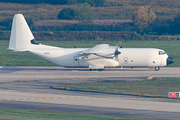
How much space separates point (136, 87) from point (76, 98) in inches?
309

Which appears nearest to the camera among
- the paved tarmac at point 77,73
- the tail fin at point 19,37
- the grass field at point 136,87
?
the grass field at point 136,87

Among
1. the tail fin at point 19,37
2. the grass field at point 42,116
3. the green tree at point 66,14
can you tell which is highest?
the green tree at point 66,14

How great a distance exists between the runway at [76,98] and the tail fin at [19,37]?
427cm

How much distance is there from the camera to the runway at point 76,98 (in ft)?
67.4

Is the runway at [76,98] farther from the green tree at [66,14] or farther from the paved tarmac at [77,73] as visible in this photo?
the green tree at [66,14]

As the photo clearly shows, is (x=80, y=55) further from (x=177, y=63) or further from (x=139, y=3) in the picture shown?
(x=139, y=3)

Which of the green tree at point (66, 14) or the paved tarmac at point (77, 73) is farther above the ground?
the green tree at point (66, 14)

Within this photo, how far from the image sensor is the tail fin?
134 feet

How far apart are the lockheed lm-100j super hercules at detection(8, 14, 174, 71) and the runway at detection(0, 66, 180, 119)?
2.21 m

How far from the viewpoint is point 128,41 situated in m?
87.1

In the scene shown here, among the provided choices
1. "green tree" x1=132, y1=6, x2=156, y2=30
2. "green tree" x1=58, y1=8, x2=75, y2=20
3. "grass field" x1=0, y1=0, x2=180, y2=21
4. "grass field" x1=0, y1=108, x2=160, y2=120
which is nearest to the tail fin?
"grass field" x1=0, y1=108, x2=160, y2=120

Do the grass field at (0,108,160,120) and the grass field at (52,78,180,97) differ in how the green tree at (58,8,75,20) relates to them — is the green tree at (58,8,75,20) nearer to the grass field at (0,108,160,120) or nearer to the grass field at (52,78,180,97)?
the grass field at (52,78,180,97)

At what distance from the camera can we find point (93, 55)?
1580 inches

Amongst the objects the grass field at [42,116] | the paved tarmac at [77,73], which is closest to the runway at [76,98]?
the paved tarmac at [77,73]
